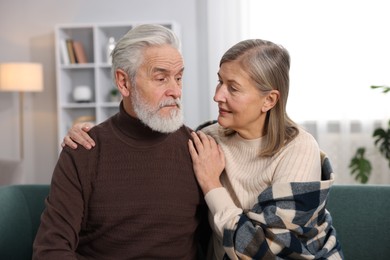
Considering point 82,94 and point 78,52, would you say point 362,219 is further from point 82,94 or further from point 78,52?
point 78,52

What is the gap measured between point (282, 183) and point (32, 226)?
1.03 metres

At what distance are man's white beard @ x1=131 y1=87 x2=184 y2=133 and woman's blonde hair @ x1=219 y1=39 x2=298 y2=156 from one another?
0.76ft

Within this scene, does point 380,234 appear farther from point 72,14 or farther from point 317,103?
point 72,14

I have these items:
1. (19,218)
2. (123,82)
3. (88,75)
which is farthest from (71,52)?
(123,82)

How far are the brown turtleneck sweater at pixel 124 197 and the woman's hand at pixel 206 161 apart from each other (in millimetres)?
44

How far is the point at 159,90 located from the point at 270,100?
1.15 feet

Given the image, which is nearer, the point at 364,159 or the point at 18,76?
the point at 364,159

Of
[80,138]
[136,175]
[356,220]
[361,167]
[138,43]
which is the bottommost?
[361,167]

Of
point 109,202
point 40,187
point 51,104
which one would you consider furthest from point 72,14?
point 109,202

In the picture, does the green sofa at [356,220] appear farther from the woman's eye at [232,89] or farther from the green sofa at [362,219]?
the woman's eye at [232,89]

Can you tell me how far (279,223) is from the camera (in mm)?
1700

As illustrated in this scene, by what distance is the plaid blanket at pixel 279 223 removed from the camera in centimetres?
170

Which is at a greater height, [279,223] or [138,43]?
[138,43]

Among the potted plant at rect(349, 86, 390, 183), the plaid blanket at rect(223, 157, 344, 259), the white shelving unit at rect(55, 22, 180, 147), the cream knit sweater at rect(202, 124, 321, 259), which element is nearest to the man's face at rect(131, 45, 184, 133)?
the cream knit sweater at rect(202, 124, 321, 259)
